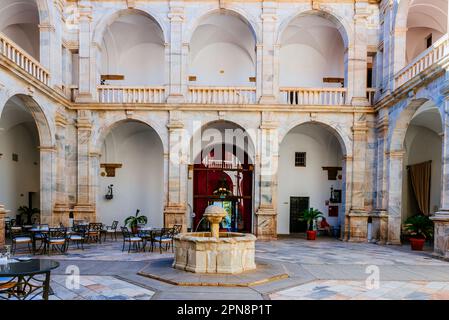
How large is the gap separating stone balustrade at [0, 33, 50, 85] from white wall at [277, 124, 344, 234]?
1095cm

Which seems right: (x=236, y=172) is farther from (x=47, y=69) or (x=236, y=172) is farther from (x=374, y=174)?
(x=47, y=69)

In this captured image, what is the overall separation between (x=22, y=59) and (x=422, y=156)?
16.8 metres

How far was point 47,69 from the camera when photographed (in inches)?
496

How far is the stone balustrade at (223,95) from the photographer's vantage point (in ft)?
45.7

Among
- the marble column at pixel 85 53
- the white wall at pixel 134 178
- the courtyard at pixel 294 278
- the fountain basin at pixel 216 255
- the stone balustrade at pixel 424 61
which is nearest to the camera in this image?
the courtyard at pixel 294 278

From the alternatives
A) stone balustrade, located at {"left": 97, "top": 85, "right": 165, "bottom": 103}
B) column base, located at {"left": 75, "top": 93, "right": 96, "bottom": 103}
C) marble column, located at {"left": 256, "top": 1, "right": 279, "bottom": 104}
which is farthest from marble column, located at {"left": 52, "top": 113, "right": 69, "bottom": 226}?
marble column, located at {"left": 256, "top": 1, "right": 279, "bottom": 104}

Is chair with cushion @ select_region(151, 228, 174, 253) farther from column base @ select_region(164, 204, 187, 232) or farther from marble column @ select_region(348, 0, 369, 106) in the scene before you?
marble column @ select_region(348, 0, 369, 106)

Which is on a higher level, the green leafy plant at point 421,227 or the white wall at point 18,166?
the white wall at point 18,166

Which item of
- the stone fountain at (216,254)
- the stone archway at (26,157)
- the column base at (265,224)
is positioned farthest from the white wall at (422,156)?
the stone archway at (26,157)

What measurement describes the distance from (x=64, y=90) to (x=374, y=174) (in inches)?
518

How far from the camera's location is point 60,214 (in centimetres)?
1304

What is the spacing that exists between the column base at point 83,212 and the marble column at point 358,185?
34.5ft

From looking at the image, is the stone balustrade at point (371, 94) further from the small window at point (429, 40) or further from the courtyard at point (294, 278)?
the courtyard at point (294, 278)

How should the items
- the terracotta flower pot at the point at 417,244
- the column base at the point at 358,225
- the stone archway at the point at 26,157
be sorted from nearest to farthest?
the terracotta flower pot at the point at 417,244, the stone archway at the point at 26,157, the column base at the point at 358,225
